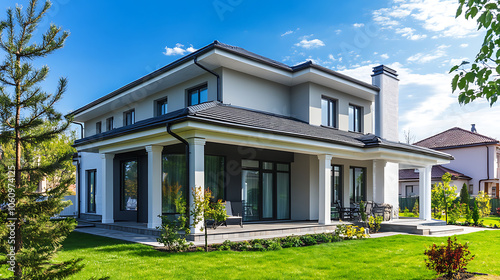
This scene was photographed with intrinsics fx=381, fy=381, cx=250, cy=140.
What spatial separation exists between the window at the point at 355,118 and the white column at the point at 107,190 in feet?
34.8

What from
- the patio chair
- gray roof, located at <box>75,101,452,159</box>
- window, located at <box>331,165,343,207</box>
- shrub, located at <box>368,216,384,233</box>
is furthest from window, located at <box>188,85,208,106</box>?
shrub, located at <box>368,216,384,233</box>

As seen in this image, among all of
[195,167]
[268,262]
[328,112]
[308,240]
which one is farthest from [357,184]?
[268,262]

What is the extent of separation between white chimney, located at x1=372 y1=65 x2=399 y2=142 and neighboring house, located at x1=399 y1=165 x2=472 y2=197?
51.0 feet

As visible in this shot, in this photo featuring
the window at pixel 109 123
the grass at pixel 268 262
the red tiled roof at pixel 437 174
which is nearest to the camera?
the grass at pixel 268 262

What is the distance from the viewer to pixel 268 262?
25.6ft

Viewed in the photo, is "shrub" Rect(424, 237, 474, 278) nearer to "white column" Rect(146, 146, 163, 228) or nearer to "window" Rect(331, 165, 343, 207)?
"white column" Rect(146, 146, 163, 228)

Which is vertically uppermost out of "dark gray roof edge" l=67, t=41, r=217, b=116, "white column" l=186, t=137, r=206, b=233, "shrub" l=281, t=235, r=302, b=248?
"dark gray roof edge" l=67, t=41, r=217, b=116

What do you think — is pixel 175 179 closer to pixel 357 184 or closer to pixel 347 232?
pixel 347 232

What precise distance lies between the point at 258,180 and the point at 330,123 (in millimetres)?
4195

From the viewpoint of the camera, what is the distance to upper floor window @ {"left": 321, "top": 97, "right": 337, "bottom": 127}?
1617cm

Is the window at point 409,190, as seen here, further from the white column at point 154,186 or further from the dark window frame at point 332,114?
the white column at point 154,186

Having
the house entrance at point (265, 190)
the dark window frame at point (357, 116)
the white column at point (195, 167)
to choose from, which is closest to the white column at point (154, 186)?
the white column at point (195, 167)

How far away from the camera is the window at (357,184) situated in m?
17.7

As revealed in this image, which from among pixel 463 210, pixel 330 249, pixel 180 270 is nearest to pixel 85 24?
pixel 180 270
